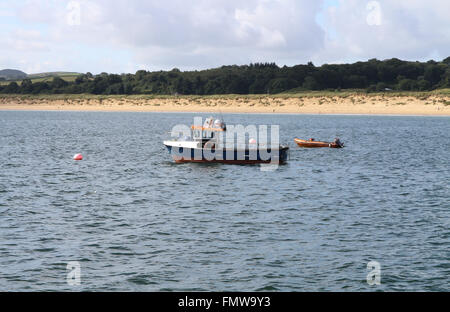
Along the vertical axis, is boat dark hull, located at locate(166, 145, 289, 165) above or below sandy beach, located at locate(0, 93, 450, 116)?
below

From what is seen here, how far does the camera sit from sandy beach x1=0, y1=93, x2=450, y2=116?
405 ft

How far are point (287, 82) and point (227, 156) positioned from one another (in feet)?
398

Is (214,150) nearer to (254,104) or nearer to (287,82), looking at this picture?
(254,104)

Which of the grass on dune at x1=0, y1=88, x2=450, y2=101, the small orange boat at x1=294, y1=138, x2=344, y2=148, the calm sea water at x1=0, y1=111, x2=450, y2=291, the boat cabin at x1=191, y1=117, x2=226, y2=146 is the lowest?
the calm sea water at x1=0, y1=111, x2=450, y2=291

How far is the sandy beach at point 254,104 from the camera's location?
405 feet

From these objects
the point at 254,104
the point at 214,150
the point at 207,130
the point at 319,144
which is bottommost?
the point at 319,144

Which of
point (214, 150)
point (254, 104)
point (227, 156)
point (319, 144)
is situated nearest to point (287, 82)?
point (254, 104)

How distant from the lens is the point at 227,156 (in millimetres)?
41500

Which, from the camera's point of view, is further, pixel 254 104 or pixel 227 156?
pixel 254 104

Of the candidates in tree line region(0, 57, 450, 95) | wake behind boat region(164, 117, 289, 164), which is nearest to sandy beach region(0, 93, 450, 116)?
tree line region(0, 57, 450, 95)

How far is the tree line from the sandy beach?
995 cm

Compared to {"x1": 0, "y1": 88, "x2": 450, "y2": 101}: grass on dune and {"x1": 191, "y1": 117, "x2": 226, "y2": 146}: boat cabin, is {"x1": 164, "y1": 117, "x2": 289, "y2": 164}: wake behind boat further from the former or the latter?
{"x1": 0, "y1": 88, "x2": 450, "y2": 101}: grass on dune

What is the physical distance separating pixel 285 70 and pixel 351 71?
66.4 ft
